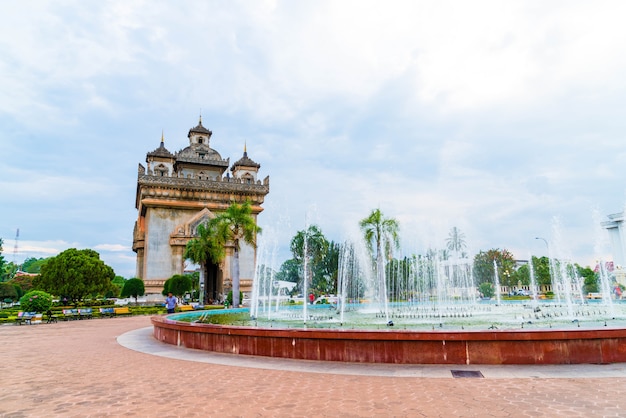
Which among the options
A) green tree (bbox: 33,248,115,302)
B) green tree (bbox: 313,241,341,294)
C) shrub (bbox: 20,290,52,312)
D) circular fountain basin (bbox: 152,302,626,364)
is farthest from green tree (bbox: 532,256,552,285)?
shrub (bbox: 20,290,52,312)

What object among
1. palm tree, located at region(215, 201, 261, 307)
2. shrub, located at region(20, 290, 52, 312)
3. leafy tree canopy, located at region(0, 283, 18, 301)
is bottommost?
shrub, located at region(20, 290, 52, 312)

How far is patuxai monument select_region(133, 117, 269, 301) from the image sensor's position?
144 ft

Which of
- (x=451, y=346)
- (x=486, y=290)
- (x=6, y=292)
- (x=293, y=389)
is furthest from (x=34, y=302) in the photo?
(x=486, y=290)

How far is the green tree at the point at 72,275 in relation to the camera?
33938 millimetres

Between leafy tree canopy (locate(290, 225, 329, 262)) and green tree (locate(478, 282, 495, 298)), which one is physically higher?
leafy tree canopy (locate(290, 225, 329, 262))

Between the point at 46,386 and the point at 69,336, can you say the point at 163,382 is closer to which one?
the point at 46,386

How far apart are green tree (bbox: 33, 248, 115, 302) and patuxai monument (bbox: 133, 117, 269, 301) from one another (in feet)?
23.4

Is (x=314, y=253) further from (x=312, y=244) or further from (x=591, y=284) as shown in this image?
(x=591, y=284)

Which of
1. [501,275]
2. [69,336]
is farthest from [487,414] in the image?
[501,275]

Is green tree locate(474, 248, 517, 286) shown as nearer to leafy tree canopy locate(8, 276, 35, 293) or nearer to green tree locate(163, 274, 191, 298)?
green tree locate(163, 274, 191, 298)

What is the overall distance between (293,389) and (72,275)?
33957 mm

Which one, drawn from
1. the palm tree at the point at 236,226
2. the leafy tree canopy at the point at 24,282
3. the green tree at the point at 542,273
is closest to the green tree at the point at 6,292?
the leafy tree canopy at the point at 24,282

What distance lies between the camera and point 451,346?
8.31 m

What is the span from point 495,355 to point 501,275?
244ft
